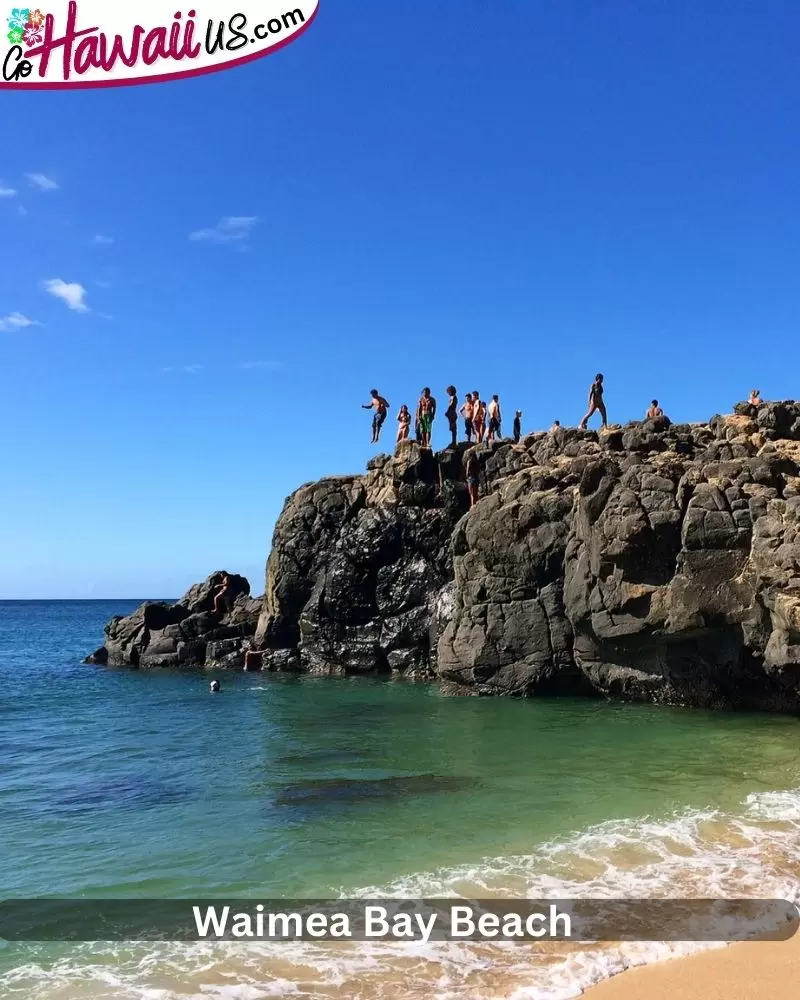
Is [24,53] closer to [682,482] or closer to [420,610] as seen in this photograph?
[682,482]

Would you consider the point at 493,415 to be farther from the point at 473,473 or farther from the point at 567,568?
the point at 567,568

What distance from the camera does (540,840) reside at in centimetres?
1136

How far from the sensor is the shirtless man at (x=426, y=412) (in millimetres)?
35031

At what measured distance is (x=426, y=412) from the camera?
35.2 metres

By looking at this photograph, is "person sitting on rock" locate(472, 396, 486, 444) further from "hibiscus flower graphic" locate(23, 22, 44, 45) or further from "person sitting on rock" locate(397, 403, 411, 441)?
"hibiscus flower graphic" locate(23, 22, 44, 45)

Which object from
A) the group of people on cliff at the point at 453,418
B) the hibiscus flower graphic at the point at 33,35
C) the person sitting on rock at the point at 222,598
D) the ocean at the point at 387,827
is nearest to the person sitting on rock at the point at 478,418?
the group of people on cliff at the point at 453,418

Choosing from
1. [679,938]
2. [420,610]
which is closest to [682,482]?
[420,610]

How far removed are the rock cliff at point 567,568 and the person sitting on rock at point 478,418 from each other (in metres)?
1.30

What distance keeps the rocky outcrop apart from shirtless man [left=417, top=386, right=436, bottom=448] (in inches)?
560

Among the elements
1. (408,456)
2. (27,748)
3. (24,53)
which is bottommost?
(27,748)

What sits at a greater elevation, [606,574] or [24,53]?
[24,53]

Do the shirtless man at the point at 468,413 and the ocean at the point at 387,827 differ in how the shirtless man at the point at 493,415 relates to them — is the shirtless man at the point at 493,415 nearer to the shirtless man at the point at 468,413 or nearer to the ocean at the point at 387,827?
the shirtless man at the point at 468,413

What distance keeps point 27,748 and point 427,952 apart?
1644 centimetres

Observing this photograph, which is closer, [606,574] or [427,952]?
[427,952]
